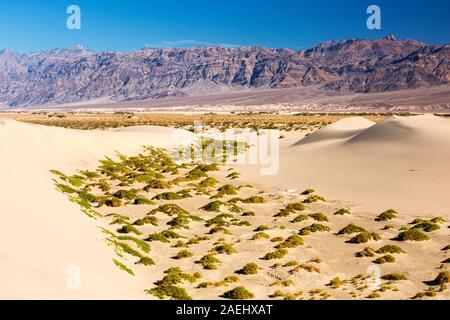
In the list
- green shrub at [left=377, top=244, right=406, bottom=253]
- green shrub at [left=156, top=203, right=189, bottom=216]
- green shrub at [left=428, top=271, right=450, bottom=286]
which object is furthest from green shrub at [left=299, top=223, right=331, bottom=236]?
green shrub at [left=156, top=203, right=189, bottom=216]

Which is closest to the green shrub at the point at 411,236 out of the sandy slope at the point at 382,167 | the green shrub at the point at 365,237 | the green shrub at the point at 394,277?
the green shrub at the point at 365,237

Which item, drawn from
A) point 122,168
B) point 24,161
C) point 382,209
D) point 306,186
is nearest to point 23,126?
point 122,168

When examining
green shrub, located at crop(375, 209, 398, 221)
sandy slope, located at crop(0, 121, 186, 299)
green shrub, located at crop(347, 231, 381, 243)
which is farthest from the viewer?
green shrub, located at crop(375, 209, 398, 221)

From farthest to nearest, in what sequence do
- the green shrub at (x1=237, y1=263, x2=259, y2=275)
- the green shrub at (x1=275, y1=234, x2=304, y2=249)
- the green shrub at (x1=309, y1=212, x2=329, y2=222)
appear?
the green shrub at (x1=309, y1=212, x2=329, y2=222) → the green shrub at (x1=275, y1=234, x2=304, y2=249) → the green shrub at (x1=237, y1=263, x2=259, y2=275)

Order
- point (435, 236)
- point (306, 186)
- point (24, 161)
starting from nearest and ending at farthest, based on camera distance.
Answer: point (435, 236), point (24, 161), point (306, 186)

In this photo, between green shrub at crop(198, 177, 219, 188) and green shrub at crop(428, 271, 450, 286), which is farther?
green shrub at crop(198, 177, 219, 188)

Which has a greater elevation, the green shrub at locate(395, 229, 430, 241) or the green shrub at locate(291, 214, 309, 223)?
the green shrub at locate(291, 214, 309, 223)

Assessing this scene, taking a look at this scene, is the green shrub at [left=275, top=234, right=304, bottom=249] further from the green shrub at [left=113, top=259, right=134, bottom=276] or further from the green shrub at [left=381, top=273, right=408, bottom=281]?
the green shrub at [left=113, top=259, right=134, bottom=276]
